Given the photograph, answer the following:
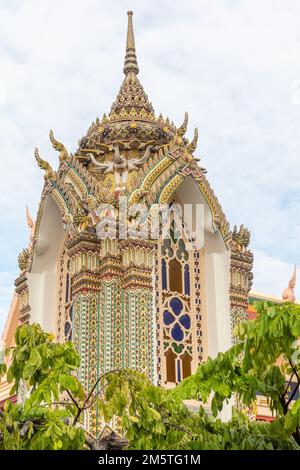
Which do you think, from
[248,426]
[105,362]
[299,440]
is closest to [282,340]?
[299,440]

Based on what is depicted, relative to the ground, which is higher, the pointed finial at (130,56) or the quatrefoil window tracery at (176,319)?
the pointed finial at (130,56)

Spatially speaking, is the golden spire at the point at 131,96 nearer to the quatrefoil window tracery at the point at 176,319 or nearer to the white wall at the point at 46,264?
the white wall at the point at 46,264

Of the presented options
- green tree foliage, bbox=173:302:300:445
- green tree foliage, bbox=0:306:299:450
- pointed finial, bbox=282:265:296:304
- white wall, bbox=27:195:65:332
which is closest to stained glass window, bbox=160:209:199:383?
white wall, bbox=27:195:65:332

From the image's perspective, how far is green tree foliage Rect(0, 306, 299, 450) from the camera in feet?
29.1

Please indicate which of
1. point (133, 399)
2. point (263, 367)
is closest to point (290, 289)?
point (133, 399)

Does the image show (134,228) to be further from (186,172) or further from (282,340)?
(282,340)

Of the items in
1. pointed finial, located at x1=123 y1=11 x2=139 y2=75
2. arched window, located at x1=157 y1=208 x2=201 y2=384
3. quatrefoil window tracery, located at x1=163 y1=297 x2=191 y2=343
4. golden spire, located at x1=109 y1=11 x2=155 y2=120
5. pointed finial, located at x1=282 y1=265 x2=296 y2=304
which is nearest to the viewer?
arched window, located at x1=157 y1=208 x2=201 y2=384

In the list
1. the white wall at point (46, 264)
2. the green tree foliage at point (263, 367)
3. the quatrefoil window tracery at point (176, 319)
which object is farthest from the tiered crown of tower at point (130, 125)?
the green tree foliage at point (263, 367)

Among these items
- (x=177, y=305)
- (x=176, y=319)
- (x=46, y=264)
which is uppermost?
(x=46, y=264)

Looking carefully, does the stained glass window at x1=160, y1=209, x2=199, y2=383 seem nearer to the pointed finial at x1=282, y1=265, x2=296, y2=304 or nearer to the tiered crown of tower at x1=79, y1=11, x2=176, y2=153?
the tiered crown of tower at x1=79, y1=11, x2=176, y2=153

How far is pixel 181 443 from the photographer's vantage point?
9180mm

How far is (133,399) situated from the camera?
9430 millimetres

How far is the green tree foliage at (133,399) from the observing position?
8867 millimetres

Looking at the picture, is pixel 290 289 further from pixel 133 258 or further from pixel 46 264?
pixel 133 258
